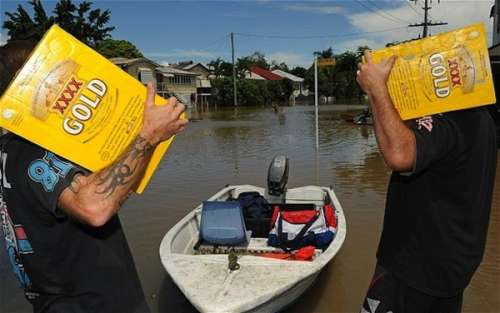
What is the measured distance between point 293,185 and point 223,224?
24.0 ft

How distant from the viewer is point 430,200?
2.16 metres

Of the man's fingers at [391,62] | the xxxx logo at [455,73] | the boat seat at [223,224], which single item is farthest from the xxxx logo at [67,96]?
the boat seat at [223,224]

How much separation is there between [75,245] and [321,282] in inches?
→ 187

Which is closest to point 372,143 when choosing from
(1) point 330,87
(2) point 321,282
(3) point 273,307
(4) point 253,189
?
(4) point 253,189

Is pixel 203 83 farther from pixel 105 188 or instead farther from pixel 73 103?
pixel 105 188

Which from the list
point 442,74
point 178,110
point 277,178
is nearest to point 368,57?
point 442,74

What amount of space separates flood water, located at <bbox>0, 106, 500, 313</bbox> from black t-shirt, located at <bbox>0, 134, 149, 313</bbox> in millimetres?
3735

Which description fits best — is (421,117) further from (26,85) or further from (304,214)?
(304,214)

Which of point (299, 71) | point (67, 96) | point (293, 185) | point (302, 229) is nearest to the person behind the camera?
point (67, 96)

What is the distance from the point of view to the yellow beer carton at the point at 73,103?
5.30 ft

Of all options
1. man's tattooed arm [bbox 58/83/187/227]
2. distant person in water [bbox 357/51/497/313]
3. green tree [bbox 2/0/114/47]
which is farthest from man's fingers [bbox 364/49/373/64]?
green tree [bbox 2/0/114/47]

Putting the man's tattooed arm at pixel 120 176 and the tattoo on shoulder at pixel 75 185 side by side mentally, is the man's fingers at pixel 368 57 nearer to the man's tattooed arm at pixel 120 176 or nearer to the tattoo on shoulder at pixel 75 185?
the man's tattooed arm at pixel 120 176

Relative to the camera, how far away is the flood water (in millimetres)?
5543

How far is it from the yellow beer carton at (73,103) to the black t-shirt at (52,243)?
8 cm
